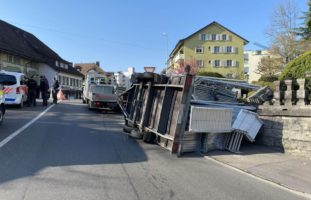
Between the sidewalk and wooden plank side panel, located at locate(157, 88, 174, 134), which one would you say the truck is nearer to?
wooden plank side panel, located at locate(157, 88, 174, 134)

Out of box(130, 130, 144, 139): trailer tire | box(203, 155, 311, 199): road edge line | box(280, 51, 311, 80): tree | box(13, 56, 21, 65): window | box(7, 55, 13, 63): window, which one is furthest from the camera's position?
box(13, 56, 21, 65): window

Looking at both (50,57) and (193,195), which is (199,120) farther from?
(50,57)

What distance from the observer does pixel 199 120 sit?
10.5 meters

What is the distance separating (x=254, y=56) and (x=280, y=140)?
3759 inches

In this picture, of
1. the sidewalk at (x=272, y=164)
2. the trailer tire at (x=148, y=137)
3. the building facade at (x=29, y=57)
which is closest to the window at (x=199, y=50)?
the building facade at (x=29, y=57)

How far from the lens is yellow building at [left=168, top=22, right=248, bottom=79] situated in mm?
82875

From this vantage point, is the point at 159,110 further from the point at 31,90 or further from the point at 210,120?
the point at 31,90

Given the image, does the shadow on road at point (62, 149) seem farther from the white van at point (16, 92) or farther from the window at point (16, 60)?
the window at point (16, 60)

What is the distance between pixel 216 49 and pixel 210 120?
2937 inches

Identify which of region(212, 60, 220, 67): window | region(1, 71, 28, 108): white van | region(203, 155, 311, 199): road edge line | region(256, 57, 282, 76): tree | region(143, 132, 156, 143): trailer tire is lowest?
region(203, 155, 311, 199): road edge line

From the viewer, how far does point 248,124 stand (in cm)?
1175

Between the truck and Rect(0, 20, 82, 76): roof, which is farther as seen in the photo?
Rect(0, 20, 82, 76): roof

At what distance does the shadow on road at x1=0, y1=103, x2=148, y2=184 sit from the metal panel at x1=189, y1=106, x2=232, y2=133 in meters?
1.61

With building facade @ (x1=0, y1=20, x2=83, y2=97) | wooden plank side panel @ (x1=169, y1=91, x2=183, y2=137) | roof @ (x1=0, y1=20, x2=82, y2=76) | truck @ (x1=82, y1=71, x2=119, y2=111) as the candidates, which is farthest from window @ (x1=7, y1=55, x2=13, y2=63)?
wooden plank side panel @ (x1=169, y1=91, x2=183, y2=137)
